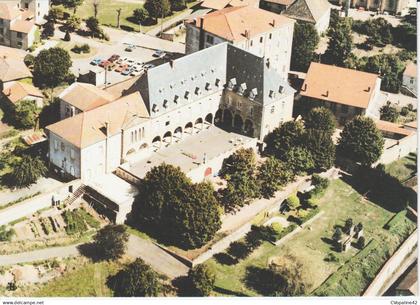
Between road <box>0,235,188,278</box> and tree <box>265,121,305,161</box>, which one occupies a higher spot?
tree <box>265,121,305,161</box>

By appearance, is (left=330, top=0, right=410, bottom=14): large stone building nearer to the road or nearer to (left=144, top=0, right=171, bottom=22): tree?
(left=144, top=0, right=171, bottom=22): tree

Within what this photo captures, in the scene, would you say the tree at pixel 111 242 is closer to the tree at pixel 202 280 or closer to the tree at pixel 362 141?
the tree at pixel 202 280

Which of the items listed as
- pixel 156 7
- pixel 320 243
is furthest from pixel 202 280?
pixel 156 7

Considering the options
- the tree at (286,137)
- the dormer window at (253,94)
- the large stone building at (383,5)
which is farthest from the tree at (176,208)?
the large stone building at (383,5)

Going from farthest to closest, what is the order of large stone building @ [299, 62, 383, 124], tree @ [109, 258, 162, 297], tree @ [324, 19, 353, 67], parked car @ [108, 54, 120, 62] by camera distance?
tree @ [324, 19, 353, 67], parked car @ [108, 54, 120, 62], large stone building @ [299, 62, 383, 124], tree @ [109, 258, 162, 297]

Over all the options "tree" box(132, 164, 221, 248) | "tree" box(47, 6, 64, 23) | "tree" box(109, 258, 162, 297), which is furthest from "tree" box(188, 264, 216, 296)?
"tree" box(47, 6, 64, 23)

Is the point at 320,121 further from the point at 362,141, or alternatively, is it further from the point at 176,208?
the point at 176,208

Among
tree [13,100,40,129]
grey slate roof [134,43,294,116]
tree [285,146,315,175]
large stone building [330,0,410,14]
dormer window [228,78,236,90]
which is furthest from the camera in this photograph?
large stone building [330,0,410,14]
